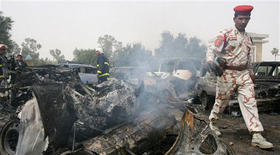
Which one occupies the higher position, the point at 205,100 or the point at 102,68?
the point at 102,68

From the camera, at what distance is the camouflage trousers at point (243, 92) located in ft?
8.70

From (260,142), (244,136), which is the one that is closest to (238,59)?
(260,142)

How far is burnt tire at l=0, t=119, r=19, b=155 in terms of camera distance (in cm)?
304

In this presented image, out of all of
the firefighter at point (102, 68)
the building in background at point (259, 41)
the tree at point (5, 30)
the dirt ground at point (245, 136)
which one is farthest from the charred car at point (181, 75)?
the building in background at point (259, 41)

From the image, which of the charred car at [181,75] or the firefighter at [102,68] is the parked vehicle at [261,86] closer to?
the charred car at [181,75]

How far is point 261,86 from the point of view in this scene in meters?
5.16

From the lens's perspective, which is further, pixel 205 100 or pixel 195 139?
pixel 205 100

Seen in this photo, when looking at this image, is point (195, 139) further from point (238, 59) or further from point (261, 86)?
point (261, 86)

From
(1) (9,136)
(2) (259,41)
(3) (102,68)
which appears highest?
(2) (259,41)

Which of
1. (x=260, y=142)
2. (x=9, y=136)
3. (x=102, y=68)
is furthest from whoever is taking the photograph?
(x=102, y=68)

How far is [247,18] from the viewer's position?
2.75 meters

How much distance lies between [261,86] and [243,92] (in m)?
3.07

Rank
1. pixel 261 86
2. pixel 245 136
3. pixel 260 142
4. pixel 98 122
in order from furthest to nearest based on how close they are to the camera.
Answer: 1. pixel 261 86
2. pixel 245 136
3. pixel 98 122
4. pixel 260 142

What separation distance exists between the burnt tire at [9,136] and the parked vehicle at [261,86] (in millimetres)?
4926
